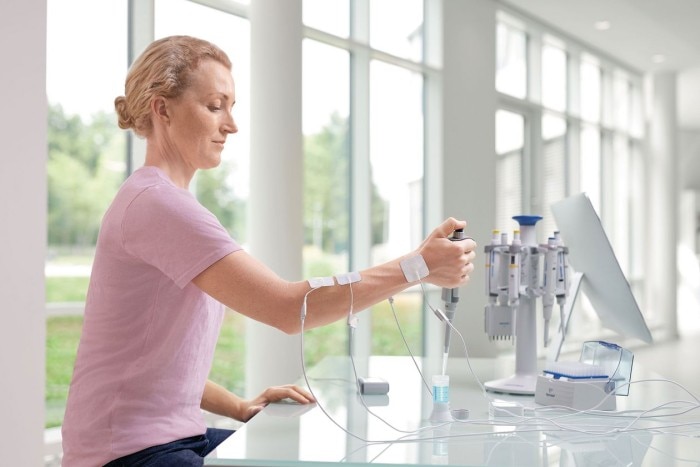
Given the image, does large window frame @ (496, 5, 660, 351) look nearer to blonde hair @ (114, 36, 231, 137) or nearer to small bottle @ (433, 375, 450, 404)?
blonde hair @ (114, 36, 231, 137)

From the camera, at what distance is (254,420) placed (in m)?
1.48

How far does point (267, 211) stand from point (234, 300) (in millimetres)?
3015

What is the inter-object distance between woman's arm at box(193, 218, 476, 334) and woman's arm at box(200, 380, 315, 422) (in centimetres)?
29

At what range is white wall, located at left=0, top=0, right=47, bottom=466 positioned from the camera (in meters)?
2.65

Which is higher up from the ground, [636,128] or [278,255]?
[636,128]

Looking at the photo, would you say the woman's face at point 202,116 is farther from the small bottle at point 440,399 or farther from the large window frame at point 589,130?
the large window frame at point 589,130

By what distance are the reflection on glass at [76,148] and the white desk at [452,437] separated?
7.45ft

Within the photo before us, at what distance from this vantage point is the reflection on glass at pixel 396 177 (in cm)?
582

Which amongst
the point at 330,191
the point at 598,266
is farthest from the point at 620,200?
the point at 598,266

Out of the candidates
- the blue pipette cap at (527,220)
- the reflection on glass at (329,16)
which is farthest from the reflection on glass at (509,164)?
the blue pipette cap at (527,220)

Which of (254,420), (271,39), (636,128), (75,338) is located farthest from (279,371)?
(636,128)

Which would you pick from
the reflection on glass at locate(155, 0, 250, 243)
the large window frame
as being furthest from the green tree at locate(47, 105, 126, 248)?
the large window frame

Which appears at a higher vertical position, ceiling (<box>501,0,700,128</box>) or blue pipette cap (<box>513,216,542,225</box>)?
ceiling (<box>501,0,700,128</box>)

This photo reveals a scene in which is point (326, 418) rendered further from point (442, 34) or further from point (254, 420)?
point (442, 34)
